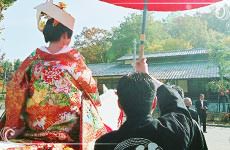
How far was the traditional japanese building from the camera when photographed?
99.3 ft

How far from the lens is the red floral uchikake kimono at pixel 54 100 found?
275cm

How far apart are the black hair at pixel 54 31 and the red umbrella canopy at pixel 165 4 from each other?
0.38 meters

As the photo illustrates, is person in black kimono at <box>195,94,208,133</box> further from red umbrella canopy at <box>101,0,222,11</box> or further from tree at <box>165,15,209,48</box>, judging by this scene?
tree at <box>165,15,209,48</box>

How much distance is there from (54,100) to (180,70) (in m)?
31.9

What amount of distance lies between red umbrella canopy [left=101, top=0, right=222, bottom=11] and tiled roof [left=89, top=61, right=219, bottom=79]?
86.5 ft

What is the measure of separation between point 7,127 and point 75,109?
46 centimetres

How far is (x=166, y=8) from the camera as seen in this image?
10.3 ft

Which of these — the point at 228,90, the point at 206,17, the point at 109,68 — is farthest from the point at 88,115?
the point at 206,17

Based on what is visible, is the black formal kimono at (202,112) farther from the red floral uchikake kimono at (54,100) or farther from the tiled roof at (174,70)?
the red floral uchikake kimono at (54,100)

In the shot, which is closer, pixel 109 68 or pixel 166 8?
pixel 166 8

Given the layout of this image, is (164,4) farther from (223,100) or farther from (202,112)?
(223,100)

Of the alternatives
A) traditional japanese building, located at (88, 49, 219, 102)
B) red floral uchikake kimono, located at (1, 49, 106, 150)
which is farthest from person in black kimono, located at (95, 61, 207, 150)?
traditional japanese building, located at (88, 49, 219, 102)

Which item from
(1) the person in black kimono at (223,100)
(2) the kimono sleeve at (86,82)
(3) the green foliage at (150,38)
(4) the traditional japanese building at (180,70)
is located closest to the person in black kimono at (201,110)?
(1) the person in black kimono at (223,100)

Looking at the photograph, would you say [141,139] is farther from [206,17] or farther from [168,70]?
[206,17]
